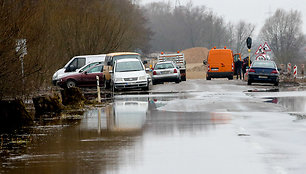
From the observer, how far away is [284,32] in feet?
505

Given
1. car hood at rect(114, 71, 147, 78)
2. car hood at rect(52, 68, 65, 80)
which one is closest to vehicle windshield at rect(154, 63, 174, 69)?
car hood at rect(52, 68, 65, 80)

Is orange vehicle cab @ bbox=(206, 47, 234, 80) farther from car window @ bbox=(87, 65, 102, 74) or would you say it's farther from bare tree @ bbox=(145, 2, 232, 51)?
bare tree @ bbox=(145, 2, 232, 51)

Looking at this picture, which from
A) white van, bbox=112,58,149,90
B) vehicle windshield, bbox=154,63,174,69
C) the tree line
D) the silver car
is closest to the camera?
the tree line

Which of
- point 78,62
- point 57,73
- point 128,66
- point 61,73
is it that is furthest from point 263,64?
point 57,73

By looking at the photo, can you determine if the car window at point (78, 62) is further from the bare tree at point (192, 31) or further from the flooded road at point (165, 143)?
the bare tree at point (192, 31)

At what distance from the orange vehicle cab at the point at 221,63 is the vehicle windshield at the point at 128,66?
1217 cm

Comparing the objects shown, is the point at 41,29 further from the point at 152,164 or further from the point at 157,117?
the point at 152,164

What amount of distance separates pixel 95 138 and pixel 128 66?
25024 millimetres

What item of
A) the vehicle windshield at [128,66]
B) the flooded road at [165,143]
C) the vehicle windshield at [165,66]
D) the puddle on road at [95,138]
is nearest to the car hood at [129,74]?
the vehicle windshield at [128,66]

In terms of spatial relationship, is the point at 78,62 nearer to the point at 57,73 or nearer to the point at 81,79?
the point at 57,73

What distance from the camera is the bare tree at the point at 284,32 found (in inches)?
5950

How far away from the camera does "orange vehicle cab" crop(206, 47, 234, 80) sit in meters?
50.8

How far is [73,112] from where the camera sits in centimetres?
2272

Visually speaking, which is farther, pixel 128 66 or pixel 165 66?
pixel 165 66
